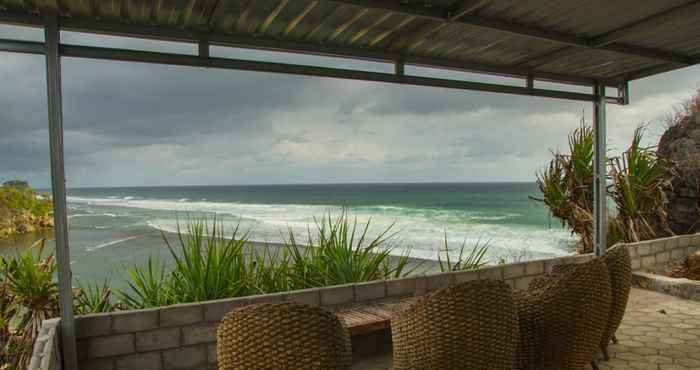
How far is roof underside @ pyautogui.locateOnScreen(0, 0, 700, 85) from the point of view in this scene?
2.46 meters

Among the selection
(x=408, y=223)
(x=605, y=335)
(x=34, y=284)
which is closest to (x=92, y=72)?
(x=408, y=223)

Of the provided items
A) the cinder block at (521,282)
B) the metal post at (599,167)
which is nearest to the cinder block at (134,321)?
the cinder block at (521,282)

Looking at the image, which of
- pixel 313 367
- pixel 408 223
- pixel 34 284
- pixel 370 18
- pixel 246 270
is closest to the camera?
pixel 313 367

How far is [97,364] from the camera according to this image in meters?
2.65

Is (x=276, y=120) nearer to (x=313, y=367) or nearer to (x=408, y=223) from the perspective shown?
(x=408, y=223)

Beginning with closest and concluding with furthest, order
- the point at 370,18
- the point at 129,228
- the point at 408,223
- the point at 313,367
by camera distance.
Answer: the point at 313,367
the point at 370,18
the point at 129,228
the point at 408,223

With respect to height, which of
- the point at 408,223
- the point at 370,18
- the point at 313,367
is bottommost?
the point at 408,223

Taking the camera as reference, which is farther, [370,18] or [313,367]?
[370,18]

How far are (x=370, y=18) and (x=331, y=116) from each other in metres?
33.0

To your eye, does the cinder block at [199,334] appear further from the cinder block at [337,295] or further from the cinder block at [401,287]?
the cinder block at [401,287]

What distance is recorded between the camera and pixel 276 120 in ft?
115

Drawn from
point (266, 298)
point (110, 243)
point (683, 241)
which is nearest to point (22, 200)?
point (266, 298)

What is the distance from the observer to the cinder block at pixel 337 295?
3.27m

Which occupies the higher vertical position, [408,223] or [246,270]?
[246,270]
